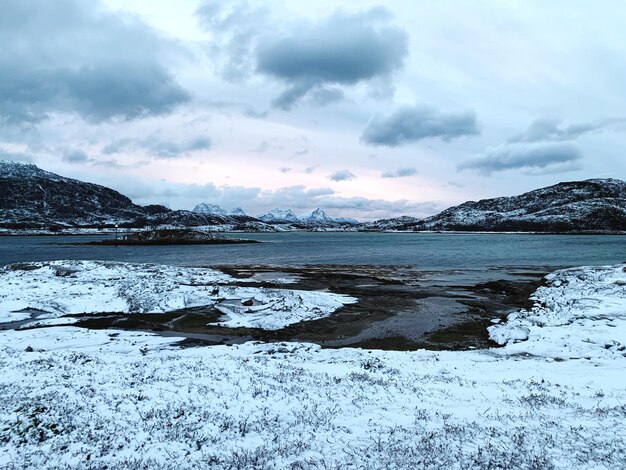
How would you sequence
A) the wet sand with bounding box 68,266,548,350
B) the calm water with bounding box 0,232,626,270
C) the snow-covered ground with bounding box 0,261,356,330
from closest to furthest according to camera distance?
the wet sand with bounding box 68,266,548,350 → the snow-covered ground with bounding box 0,261,356,330 → the calm water with bounding box 0,232,626,270

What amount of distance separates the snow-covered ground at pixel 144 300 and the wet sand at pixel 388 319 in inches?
46.4

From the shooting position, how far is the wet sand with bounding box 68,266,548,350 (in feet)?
70.4

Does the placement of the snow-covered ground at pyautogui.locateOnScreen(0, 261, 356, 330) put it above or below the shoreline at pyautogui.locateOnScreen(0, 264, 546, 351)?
above

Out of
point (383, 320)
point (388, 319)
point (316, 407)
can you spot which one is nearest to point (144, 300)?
point (383, 320)

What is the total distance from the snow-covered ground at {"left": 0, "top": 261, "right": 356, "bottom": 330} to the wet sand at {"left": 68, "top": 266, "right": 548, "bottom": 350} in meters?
1.18

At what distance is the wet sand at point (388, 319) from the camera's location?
2145 centimetres

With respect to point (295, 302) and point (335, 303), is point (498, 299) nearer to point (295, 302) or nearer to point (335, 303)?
point (335, 303)

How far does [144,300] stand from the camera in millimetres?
28234

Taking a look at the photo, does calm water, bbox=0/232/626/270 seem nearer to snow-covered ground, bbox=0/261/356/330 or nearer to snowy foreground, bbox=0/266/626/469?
snow-covered ground, bbox=0/261/356/330

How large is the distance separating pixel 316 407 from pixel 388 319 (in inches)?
630

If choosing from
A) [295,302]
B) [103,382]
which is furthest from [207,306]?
[103,382]

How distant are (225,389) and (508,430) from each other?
806cm

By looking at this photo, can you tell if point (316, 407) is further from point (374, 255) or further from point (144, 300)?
point (374, 255)

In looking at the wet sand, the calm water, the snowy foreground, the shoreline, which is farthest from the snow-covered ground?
the calm water
